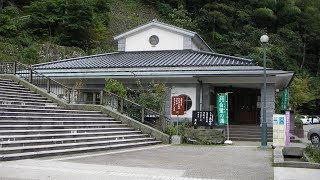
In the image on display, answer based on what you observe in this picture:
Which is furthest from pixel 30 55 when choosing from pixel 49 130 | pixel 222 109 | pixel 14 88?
pixel 49 130

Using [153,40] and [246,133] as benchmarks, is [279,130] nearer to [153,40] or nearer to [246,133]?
[246,133]

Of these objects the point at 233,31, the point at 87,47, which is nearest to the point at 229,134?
the point at 87,47

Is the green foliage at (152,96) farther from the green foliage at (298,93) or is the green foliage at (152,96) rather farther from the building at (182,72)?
the green foliage at (298,93)

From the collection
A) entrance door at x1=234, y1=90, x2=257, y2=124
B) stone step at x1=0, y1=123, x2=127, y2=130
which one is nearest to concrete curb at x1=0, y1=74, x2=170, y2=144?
stone step at x1=0, y1=123, x2=127, y2=130

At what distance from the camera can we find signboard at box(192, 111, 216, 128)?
18.6 metres

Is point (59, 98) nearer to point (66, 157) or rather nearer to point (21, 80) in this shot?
point (21, 80)

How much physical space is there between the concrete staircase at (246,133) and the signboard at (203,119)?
309 cm

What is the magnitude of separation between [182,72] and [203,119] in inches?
168

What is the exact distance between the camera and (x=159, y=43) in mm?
27984

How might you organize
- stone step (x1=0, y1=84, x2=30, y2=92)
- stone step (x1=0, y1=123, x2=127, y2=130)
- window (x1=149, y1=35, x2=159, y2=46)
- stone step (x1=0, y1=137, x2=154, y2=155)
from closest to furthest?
1. stone step (x1=0, y1=137, x2=154, y2=155)
2. stone step (x1=0, y1=123, x2=127, y2=130)
3. stone step (x1=0, y1=84, x2=30, y2=92)
4. window (x1=149, y1=35, x2=159, y2=46)

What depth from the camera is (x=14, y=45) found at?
33.2 metres

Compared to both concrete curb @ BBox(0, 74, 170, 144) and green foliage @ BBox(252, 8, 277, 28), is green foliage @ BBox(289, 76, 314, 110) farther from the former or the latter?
concrete curb @ BBox(0, 74, 170, 144)

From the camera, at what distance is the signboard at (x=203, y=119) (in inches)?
732

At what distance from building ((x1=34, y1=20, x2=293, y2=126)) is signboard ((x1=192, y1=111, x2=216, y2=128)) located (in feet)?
10.8
